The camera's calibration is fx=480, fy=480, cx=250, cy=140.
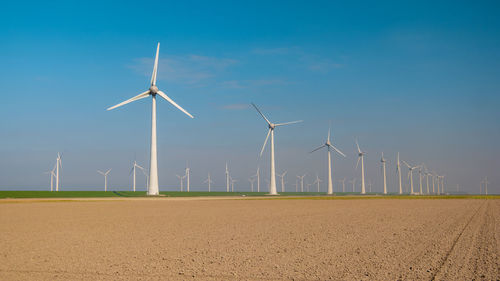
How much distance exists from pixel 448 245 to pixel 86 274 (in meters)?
13.0

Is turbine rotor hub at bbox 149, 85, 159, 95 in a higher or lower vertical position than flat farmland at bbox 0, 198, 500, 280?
higher

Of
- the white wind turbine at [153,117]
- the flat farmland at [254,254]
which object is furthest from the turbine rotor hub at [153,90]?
the flat farmland at [254,254]

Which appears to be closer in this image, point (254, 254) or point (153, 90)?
point (254, 254)

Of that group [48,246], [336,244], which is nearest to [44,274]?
[48,246]

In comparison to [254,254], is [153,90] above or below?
above

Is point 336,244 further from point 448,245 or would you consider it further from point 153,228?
point 153,228

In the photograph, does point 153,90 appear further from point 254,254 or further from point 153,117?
point 254,254

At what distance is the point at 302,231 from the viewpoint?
24.7 metres

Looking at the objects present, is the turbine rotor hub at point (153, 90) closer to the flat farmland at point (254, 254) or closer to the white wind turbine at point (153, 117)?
the white wind turbine at point (153, 117)

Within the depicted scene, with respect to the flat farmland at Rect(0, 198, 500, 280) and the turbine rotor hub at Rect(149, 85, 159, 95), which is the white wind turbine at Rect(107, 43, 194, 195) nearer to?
the turbine rotor hub at Rect(149, 85, 159, 95)

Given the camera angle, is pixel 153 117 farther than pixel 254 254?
Yes

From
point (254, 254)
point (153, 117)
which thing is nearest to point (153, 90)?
point (153, 117)

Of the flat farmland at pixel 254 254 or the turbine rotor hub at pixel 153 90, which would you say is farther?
the turbine rotor hub at pixel 153 90

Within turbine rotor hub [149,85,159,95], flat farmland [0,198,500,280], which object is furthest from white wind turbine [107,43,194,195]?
flat farmland [0,198,500,280]
